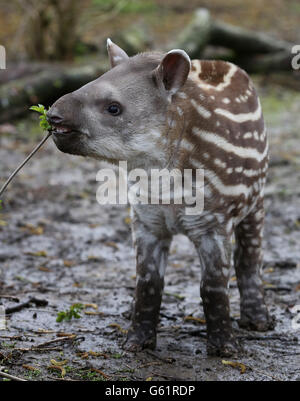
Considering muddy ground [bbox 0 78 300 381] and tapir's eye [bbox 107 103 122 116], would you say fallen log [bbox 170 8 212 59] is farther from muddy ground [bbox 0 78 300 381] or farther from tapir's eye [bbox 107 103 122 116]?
tapir's eye [bbox 107 103 122 116]

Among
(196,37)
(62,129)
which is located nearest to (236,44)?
(196,37)

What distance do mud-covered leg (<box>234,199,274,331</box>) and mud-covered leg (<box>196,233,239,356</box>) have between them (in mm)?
504

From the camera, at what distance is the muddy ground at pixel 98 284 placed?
13.2 ft

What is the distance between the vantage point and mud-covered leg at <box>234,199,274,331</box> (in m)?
4.71

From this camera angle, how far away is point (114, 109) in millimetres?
3719

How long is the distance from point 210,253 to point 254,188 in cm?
57

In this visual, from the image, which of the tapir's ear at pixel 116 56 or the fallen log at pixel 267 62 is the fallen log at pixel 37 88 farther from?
the tapir's ear at pixel 116 56

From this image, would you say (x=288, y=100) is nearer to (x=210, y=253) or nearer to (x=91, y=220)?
(x=91, y=220)

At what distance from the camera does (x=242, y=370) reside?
402 cm

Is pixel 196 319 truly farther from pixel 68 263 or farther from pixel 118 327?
pixel 68 263

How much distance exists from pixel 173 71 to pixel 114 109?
404 mm

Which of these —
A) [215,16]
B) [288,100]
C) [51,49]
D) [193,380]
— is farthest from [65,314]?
[215,16]
